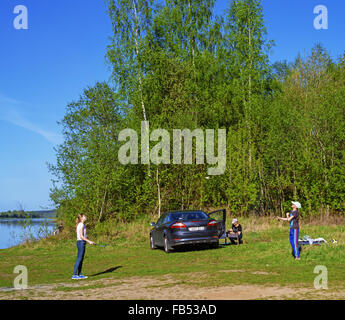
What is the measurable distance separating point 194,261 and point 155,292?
587 centimetres

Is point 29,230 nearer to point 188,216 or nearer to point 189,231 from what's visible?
point 188,216

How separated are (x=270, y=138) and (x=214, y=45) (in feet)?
37.3

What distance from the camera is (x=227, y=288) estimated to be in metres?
9.23

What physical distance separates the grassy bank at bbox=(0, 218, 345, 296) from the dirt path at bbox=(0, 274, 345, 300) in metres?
0.51

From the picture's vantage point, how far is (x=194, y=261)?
14.9 meters

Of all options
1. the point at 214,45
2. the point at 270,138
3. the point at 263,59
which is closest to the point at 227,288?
the point at 270,138

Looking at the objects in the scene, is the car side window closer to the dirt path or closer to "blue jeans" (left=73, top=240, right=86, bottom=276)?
"blue jeans" (left=73, top=240, right=86, bottom=276)

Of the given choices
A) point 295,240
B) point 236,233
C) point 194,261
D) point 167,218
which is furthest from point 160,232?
point 295,240

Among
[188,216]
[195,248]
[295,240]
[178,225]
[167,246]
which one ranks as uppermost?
[188,216]

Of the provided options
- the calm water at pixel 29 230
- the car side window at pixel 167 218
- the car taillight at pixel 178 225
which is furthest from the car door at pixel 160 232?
the calm water at pixel 29 230

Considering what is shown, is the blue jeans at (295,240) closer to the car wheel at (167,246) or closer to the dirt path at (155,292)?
the dirt path at (155,292)

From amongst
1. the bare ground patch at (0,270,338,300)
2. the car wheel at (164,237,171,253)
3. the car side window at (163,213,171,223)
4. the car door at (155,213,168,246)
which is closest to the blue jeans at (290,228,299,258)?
the bare ground patch at (0,270,338,300)

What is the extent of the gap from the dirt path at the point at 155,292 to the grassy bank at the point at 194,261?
20.1 inches

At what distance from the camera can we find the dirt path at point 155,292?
831 centimetres
